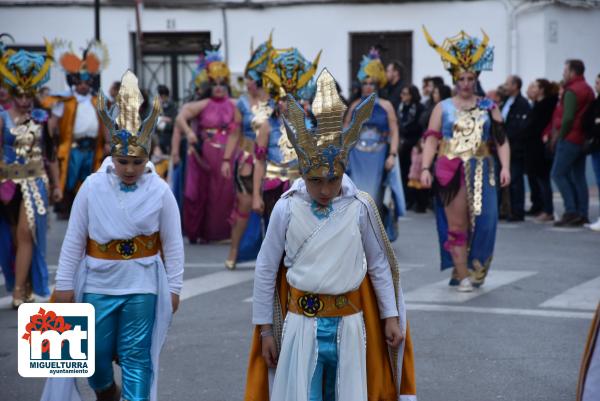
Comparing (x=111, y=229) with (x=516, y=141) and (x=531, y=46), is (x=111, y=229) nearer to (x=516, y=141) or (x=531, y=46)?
(x=516, y=141)

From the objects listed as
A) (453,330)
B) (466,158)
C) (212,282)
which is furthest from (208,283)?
(453,330)

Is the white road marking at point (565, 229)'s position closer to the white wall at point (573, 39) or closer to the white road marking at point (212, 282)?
the white road marking at point (212, 282)

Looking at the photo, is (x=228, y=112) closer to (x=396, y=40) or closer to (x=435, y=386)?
(x=435, y=386)

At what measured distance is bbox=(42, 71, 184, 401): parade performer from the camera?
5941mm

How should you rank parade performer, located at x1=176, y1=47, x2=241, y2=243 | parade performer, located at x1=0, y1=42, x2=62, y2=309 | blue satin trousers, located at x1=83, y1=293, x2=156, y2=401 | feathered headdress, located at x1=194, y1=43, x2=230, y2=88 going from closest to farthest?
blue satin trousers, located at x1=83, y1=293, x2=156, y2=401
parade performer, located at x1=0, y1=42, x2=62, y2=309
feathered headdress, located at x1=194, y1=43, x2=230, y2=88
parade performer, located at x1=176, y1=47, x2=241, y2=243

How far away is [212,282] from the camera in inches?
448

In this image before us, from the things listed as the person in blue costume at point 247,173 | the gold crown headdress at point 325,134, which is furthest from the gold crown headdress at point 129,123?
the person in blue costume at point 247,173

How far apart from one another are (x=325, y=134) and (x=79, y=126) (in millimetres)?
11086

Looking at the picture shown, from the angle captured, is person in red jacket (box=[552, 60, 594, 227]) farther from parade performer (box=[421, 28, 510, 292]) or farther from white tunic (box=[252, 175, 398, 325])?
white tunic (box=[252, 175, 398, 325])

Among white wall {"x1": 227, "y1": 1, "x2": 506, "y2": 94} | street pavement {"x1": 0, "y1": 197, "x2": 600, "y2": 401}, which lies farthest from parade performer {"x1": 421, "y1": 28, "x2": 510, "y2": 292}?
white wall {"x1": 227, "y1": 1, "x2": 506, "y2": 94}

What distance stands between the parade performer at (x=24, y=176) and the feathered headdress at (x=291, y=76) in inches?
77.0

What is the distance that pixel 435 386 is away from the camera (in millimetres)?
7301

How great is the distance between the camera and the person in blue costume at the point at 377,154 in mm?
13102

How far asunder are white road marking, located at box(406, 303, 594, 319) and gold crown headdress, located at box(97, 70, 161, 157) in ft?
13.5
